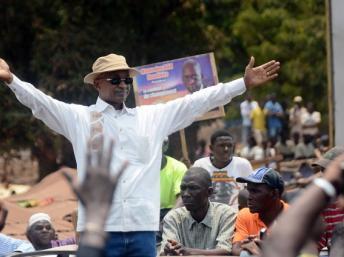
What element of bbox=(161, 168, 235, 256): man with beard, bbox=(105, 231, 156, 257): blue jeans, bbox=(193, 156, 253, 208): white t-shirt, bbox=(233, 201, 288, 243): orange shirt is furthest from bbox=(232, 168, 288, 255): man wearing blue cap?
bbox=(193, 156, 253, 208): white t-shirt

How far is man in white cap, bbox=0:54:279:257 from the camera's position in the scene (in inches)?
283

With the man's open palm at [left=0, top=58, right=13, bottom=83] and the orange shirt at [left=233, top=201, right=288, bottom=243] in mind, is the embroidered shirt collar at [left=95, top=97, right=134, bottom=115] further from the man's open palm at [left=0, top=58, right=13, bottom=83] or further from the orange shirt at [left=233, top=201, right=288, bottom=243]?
the orange shirt at [left=233, top=201, right=288, bottom=243]

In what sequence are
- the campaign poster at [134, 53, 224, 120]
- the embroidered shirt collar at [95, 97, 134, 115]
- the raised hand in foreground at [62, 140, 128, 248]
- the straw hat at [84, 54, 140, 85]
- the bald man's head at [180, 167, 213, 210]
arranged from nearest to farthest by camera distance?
1. the raised hand in foreground at [62, 140, 128, 248]
2. the embroidered shirt collar at [95, 97, 134, 115]
3. the straw hat at [84, 54, 140, 85]
4. the bald man's head at [180, 167, 213, 210]
5. the campaign poster at [134, 53, 224, 120]

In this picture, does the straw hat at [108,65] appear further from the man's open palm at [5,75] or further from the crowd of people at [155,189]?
the man's open palm at [5,75]

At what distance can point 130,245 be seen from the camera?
7176 millimetres

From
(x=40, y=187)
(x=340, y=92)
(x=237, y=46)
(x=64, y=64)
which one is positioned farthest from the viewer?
(x=237, y=46)

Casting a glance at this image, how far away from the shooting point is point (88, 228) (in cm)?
396

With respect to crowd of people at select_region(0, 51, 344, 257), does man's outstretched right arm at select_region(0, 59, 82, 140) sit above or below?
above

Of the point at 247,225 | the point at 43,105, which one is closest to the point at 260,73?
the point at 43,105

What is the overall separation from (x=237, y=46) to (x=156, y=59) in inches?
565

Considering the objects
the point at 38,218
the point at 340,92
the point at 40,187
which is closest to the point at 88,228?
the point at 38,218

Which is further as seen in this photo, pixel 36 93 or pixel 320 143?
pixel 320 143

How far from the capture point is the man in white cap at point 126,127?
7195mm

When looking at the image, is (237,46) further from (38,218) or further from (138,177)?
(138,177)
